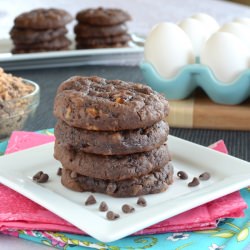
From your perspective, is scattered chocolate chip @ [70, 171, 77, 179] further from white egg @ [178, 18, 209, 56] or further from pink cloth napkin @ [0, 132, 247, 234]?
white egg @ [178, 18, 209, 56]

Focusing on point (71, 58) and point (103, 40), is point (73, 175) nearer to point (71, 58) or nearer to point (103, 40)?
point (71, 58)

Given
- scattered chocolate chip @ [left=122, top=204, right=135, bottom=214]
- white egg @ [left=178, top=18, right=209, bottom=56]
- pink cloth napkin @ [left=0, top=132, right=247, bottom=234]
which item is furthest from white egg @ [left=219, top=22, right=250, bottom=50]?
scattered chocolate chip @ [left=122, top=204, right=135, bottom=214]

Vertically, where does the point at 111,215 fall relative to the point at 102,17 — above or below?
above

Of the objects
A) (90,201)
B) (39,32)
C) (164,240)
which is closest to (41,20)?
(39,32)

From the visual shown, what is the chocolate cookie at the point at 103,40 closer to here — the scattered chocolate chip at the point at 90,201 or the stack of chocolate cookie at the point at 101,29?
the stack of chocolate cookie at the point at 101,29

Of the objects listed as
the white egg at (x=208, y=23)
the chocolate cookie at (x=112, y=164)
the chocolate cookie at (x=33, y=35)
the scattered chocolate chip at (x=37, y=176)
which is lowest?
the chocolate cookie at (x=33, y=35)

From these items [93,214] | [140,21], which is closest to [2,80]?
[93,214]

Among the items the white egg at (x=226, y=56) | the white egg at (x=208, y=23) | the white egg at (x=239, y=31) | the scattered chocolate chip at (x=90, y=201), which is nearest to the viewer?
the scattered chocolate chip at (x=90, y=201)

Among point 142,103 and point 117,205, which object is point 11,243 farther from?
point 142,103

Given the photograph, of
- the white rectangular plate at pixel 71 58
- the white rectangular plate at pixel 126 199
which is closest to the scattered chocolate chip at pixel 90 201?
the white rectangular plate at pixel 126 199
